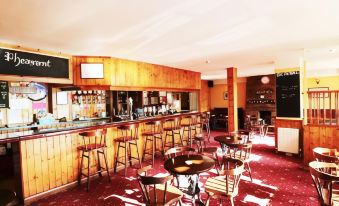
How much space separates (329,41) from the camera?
484 centimetres

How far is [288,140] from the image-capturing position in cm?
618

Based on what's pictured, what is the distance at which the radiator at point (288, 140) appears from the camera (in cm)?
603

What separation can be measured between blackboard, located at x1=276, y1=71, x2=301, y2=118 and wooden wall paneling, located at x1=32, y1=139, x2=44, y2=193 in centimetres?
Result: 625

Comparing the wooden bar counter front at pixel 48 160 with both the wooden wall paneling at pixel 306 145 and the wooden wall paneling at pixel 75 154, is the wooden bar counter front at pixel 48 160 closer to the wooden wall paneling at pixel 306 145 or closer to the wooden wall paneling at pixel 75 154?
Answer: the wooden wall paneling at pixel 75 154

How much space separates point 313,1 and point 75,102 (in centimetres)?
758

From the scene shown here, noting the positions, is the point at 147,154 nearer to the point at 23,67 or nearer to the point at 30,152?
the point at 30,152

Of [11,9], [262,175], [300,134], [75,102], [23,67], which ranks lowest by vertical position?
[262,175]

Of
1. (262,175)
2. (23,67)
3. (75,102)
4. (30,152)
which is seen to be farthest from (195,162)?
(75,102)

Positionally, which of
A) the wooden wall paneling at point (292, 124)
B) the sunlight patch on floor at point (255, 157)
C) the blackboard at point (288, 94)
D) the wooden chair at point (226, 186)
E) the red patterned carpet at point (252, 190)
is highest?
the blackboard at point (288, 94)

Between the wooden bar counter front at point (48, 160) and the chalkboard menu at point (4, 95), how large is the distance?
3333mm

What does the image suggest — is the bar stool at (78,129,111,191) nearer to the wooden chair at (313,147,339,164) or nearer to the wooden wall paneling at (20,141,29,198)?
the wooden wall paneling at (20,141,29,198)

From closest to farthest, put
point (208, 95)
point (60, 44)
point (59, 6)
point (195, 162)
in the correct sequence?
1. point (59, 6)
2. point (195, 162)
3. point (60, 44)
4. point (208, 95)

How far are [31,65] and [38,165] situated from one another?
2.21m

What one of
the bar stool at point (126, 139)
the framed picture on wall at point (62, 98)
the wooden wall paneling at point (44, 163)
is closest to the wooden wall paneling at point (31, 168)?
the wooden wall paneling at point (44, 163)
